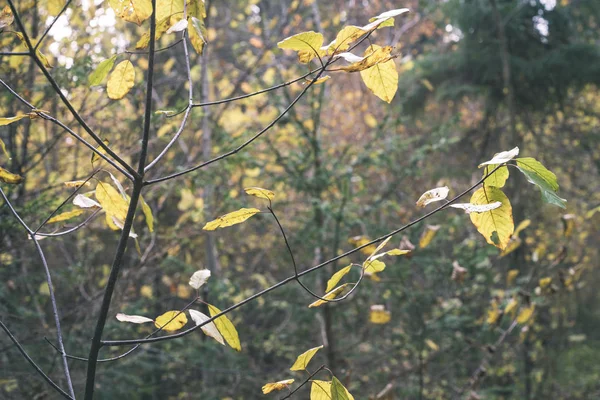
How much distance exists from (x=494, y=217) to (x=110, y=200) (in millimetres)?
677

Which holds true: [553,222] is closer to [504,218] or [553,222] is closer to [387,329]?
[387,329]

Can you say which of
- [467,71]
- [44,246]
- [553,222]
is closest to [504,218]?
[44,246]

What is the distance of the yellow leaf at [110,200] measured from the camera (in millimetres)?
956

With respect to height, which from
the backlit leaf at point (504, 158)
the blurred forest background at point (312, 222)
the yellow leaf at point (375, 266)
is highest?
the backlit leaf at point (504, 158)

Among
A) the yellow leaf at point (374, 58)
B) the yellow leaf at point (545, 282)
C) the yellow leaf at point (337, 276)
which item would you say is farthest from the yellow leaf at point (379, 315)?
the yellow leaf at point (374, 58)

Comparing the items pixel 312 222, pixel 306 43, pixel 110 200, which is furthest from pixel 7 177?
pixel 312 222

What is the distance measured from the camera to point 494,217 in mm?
903

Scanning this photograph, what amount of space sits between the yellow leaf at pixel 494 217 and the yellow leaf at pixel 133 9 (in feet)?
2.12

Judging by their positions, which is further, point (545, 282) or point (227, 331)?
point (545, 282)

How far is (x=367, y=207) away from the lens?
133 inches

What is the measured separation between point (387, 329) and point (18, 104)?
3.20 meters

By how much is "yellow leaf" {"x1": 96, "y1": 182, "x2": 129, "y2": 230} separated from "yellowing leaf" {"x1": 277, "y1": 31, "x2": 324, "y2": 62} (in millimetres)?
409

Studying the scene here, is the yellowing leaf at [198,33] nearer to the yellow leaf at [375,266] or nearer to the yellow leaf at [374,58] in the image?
the yellow leaf at [374,58]

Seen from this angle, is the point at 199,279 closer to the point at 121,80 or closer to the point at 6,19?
the point at 121,80
